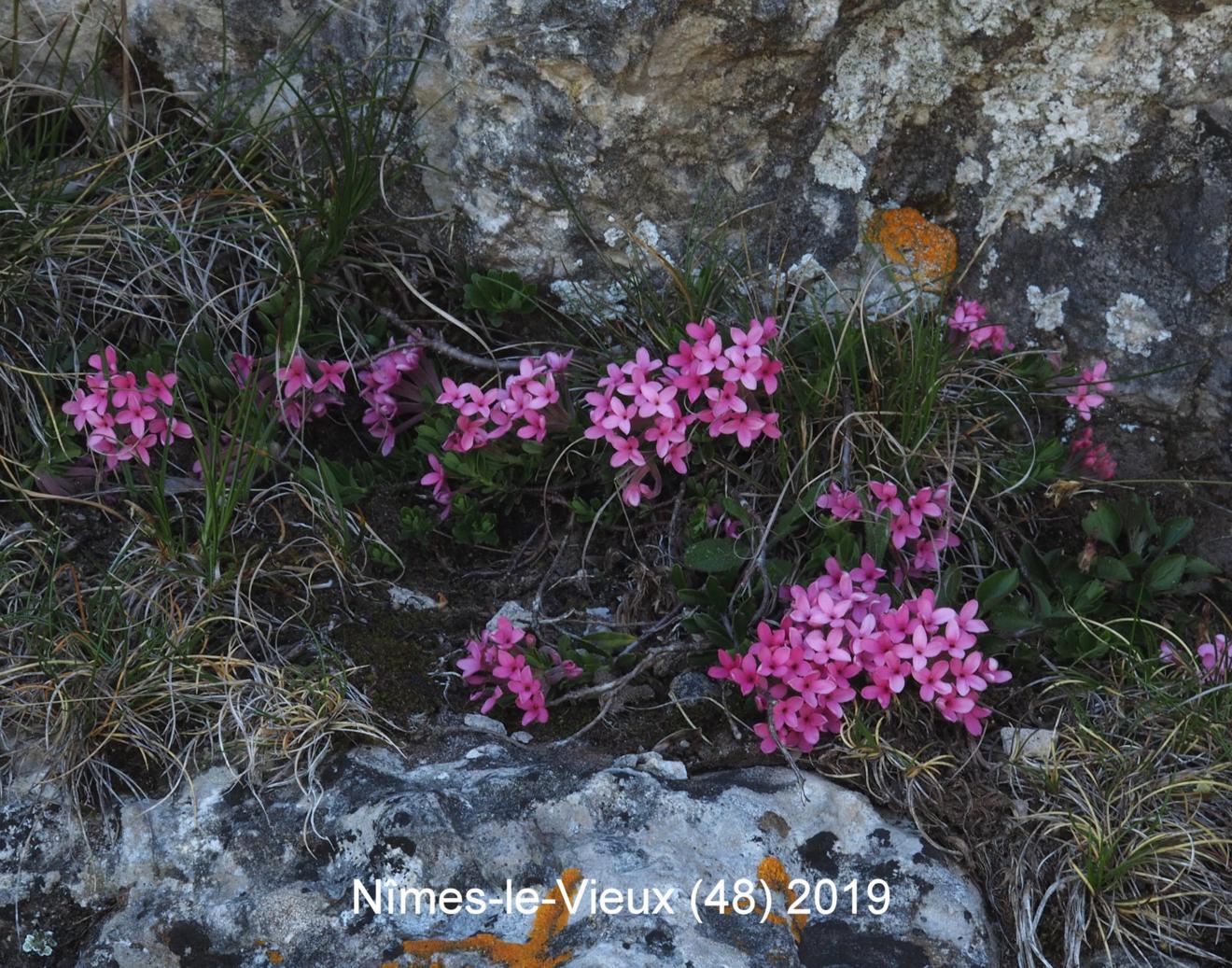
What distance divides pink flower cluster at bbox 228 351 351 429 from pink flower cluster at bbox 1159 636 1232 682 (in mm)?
2254

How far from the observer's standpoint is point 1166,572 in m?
3.03

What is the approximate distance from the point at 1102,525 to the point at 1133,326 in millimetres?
615

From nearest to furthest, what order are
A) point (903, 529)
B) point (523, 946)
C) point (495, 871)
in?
point (523, 946)
point (495, 871)
point (903, 529)

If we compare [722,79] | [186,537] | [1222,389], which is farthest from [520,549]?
[1222,389]

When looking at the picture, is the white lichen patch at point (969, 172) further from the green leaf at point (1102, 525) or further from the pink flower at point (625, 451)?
the pink flower at point (625, 451)

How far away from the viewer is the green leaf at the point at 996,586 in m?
2.88

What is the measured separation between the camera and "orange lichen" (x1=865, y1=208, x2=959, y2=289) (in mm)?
3463

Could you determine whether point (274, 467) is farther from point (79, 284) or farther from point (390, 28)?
point (390, 28)

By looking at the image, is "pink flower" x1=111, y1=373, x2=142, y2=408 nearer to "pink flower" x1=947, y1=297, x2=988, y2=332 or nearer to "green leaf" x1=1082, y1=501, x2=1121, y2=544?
"pink flower" x1=947, y1=297, x2=988, y2=332

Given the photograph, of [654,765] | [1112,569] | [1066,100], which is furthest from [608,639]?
[1066,100]

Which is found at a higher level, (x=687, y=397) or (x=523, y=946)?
(x=687, y=397)

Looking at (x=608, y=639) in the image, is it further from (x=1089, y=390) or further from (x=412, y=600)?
(x=1089, y=390)

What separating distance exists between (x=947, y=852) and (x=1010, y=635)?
598 mm

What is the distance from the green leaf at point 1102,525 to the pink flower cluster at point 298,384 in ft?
6.65
